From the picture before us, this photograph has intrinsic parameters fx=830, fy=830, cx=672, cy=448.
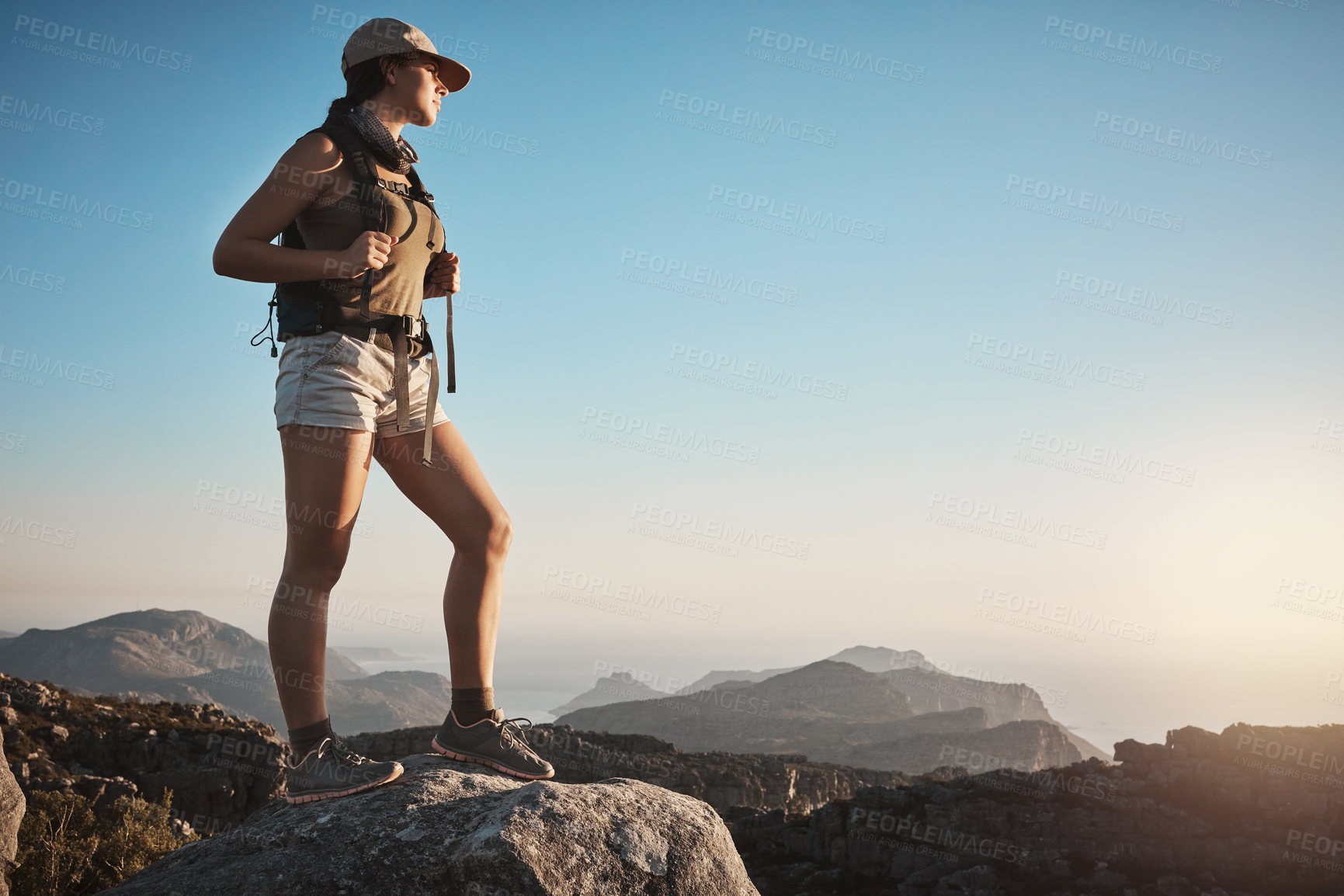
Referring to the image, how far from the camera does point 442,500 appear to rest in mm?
3617

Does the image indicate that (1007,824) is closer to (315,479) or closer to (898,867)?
(898,867)

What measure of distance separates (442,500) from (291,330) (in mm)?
922

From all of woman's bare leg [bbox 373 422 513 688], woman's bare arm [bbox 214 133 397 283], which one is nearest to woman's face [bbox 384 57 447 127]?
woman's bare arm [bbox 214 133 397 283]

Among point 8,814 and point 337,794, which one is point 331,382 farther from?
point 8,814

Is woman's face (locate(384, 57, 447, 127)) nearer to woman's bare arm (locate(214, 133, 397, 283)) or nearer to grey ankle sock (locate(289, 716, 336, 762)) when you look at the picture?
woman's bare arm (locate(214, 133, 397, 283))

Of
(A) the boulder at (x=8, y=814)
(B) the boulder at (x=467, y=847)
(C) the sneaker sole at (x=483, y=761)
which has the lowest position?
(A) the boulder at (x=8, y=814)

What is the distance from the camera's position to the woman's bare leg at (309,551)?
3234mm

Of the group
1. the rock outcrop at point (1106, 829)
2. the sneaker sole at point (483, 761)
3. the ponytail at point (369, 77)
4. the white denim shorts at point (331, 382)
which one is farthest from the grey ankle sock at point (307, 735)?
the rock outcrop at point (1106, 829)

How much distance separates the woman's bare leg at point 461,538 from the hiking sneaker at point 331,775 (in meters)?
0.49

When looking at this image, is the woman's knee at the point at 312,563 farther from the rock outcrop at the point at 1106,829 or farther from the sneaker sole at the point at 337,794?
the rock outcrop at the point at 1106,829

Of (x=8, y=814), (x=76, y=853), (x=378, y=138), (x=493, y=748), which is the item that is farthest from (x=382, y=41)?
(x=76, y=853)

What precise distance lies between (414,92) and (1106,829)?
3734 cm

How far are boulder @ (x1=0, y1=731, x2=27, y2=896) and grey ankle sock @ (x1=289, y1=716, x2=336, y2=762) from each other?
12.9 ft

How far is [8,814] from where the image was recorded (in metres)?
5.93
